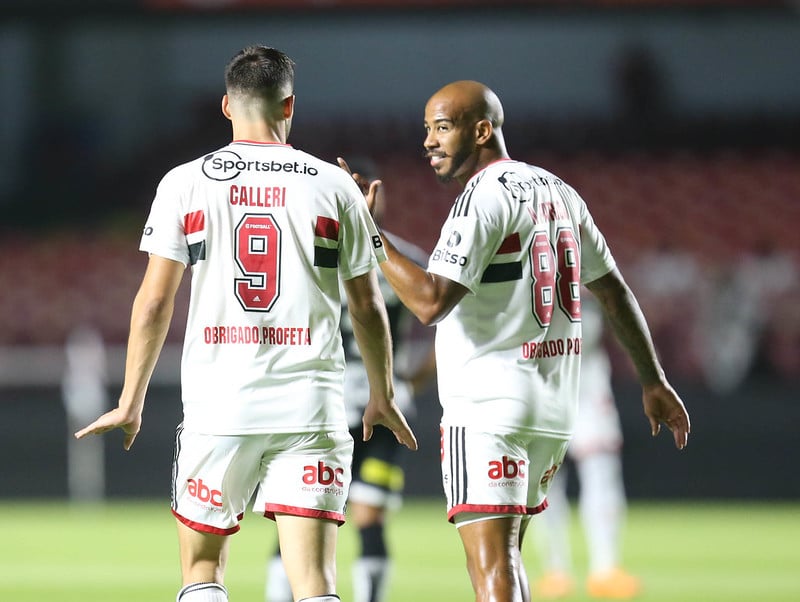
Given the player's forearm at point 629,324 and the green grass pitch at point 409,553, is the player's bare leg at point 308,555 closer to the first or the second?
the player's forearm at point 629,324

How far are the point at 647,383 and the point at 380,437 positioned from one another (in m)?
1.92

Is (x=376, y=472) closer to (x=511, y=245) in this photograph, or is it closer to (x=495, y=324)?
(x=495, y=324)

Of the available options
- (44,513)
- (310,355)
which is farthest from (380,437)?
(44,513)

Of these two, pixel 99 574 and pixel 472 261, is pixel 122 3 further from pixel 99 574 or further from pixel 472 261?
pixel 472 261

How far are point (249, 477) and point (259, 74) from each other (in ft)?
4.04

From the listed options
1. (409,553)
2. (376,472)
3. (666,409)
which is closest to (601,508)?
(409,553)

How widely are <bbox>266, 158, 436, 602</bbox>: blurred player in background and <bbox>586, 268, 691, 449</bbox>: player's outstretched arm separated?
4.16 feet

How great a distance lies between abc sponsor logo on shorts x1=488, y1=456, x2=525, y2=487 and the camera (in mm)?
4543

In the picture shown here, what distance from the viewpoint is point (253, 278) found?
4199 millimetres

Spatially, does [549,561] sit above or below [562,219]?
below

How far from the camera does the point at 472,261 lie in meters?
4.52

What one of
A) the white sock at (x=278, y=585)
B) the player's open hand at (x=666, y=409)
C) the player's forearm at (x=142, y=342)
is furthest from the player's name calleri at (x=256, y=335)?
the white sock at (x=278, y=585)

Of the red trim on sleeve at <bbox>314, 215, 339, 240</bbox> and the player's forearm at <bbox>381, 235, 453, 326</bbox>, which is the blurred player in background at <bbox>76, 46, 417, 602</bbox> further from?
the player's forearm at <bbox>381, 235, 453, 326</bbox>

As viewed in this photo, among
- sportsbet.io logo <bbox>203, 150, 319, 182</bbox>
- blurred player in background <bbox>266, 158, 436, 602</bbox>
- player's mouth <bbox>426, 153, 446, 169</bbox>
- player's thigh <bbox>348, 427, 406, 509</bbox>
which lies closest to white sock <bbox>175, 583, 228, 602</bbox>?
sportsbet.io logo <bbox>203, 150, 319, 182</bbox>
